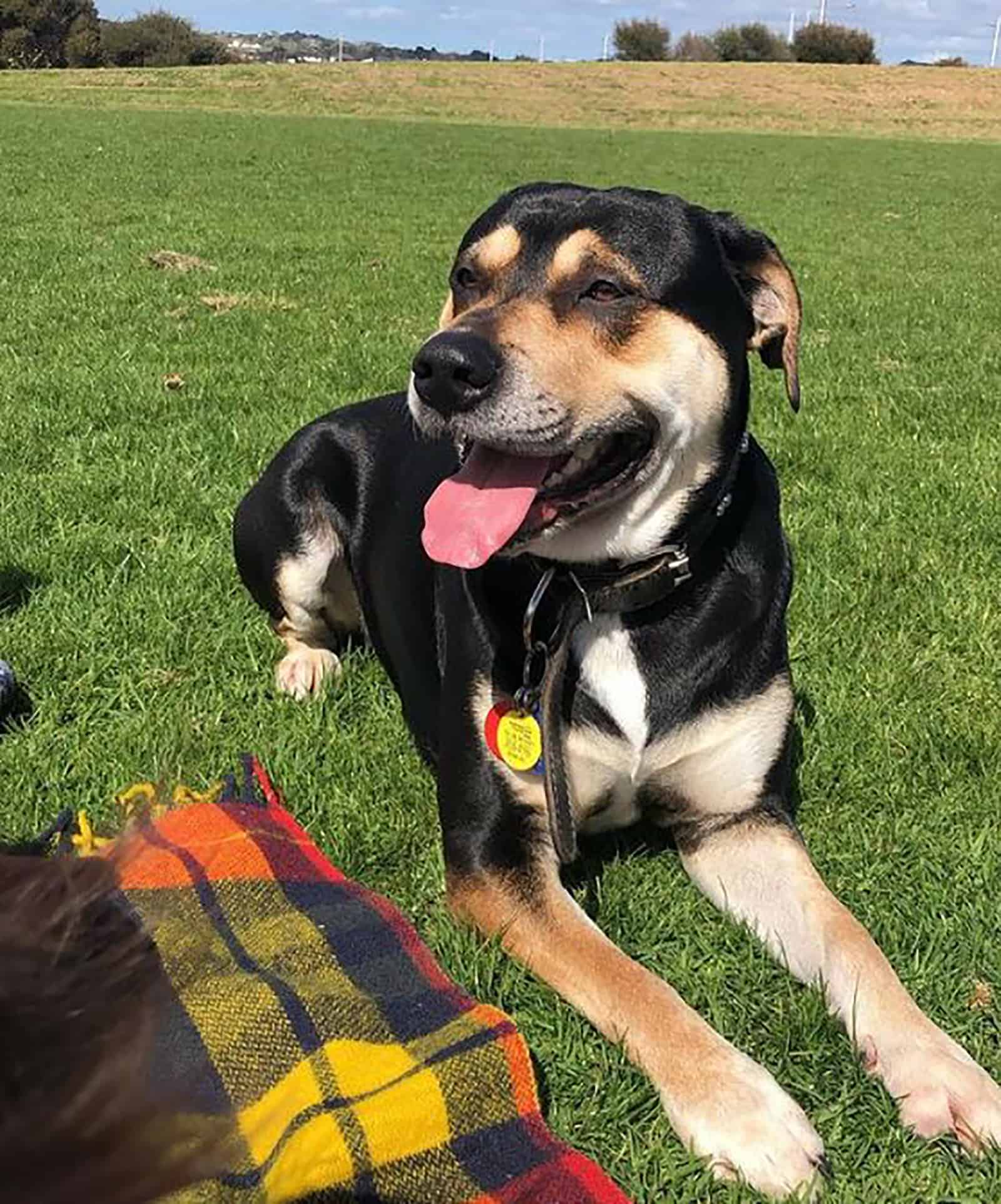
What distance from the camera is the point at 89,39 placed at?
73.4 m

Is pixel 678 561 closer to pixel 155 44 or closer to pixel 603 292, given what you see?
pixel 603 292

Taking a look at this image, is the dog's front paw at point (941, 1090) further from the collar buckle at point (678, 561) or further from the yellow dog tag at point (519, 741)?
the collar buckle at point (678, 561)

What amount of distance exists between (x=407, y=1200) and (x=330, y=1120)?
195mm

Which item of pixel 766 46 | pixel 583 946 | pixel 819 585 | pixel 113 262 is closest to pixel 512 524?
pixel 583 946

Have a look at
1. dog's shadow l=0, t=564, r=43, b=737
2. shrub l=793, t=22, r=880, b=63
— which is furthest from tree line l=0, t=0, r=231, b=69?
dog's shadow l=0, t=564, r=43, b=737

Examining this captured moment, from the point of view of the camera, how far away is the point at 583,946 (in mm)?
2898

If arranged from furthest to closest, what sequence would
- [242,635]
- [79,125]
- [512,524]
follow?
1. [79,125]
2. [242,635]
3. [512,524]

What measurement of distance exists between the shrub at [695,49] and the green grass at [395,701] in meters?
85.3

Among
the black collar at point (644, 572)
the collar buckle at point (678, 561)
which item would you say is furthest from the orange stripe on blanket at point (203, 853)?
the collar buckle at point (678, 561)

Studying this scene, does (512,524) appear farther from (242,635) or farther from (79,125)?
(79,125)

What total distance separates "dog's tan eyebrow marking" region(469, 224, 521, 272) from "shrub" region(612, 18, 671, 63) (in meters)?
97.1

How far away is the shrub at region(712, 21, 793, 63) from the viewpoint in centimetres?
8919

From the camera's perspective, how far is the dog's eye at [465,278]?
345 cm

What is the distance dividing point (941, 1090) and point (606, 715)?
3.71 ft
